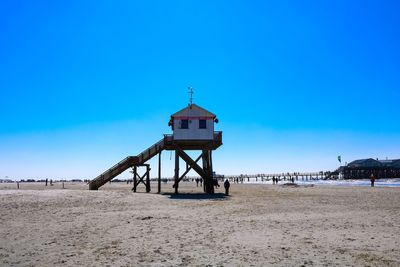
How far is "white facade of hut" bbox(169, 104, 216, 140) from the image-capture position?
105ft

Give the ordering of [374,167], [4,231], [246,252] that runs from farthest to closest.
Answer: [374,167]
[4,231]
[246,252]

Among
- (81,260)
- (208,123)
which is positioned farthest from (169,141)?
(81,260)

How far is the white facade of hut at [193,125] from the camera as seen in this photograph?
1257 inches

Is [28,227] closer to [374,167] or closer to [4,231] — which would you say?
[4,231]

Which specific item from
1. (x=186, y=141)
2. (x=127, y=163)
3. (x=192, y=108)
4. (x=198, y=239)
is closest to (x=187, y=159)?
(x=186, y=141)

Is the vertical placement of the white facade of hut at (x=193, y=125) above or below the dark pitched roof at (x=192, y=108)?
below

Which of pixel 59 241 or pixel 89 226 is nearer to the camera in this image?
pixel 59 241

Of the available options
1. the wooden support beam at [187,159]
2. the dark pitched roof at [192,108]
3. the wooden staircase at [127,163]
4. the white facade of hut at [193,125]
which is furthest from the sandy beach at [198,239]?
the dark pitched roof at [192,108]

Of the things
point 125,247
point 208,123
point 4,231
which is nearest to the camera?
point 125,247

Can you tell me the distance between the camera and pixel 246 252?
8.93 meters

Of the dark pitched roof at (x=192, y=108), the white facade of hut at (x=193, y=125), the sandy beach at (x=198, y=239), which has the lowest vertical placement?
the sandy beach at (x=198, y=239)

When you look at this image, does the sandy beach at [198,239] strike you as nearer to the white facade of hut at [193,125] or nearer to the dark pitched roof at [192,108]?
the white facade of hut at [193,125]

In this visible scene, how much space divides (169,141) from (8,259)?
24.4m

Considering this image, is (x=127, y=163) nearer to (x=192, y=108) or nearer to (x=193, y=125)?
(x=193, y=125)
